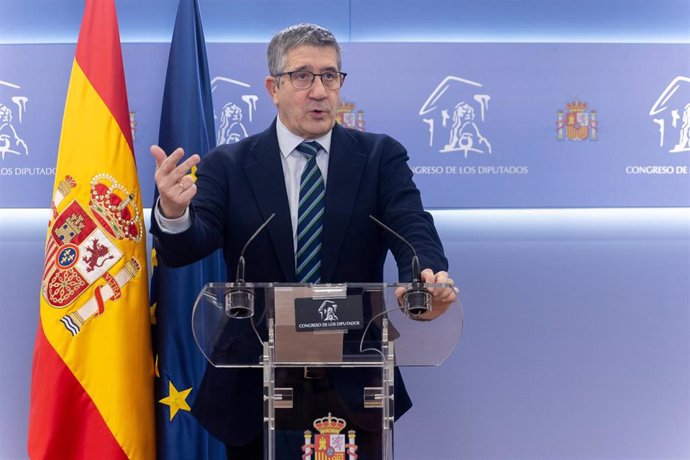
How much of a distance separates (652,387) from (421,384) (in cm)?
112

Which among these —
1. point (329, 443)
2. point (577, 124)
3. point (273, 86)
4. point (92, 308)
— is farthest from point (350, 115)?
point (329, 443)

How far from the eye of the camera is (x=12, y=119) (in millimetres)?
3756

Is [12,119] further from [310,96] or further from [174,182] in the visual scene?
[174,182]

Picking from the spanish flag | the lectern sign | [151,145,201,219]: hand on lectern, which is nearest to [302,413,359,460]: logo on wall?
the lectern sign

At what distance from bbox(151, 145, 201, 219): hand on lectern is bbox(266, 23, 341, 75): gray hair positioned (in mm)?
660

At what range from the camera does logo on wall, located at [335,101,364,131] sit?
3.78 meters

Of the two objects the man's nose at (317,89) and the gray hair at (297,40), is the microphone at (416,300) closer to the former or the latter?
the man's nose at (317,89)

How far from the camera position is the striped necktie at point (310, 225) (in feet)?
7.41

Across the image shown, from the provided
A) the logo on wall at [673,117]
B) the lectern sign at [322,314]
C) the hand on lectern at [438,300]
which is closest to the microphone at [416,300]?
the hand on lectern at [438,300]

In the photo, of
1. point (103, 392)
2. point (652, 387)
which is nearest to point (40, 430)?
point (103, 392)

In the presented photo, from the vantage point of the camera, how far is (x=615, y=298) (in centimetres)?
398

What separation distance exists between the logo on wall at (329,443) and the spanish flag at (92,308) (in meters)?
1.72

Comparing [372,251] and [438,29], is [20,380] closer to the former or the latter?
[372,251]

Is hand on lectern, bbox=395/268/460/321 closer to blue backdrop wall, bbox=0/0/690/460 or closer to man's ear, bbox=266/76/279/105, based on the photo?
man's ear, bbox=266/76/279/105
